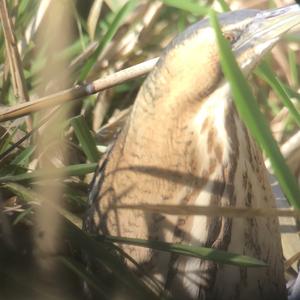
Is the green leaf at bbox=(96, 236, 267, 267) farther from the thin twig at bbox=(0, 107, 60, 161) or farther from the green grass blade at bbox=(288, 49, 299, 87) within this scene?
the green grass blade at bbox=(288, 49, 299, 87)

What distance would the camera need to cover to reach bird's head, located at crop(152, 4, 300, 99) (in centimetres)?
91

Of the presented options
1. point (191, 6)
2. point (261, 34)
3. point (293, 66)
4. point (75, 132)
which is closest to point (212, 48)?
point (261, 34)

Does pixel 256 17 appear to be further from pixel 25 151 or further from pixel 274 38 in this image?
pixel 25 151

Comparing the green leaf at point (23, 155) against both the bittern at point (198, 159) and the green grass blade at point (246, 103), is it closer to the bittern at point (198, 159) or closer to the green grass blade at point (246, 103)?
the bittern at point (198, 159)

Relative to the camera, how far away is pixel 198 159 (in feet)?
3.06

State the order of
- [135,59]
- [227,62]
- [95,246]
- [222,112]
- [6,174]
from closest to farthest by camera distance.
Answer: [227,62]
[95,246]
[222,112]
[6,174]
[135,59]

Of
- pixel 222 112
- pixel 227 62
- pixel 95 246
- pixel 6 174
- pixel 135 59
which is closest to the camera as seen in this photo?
pixel 227 62

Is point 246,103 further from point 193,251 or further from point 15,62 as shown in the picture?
point 15,62

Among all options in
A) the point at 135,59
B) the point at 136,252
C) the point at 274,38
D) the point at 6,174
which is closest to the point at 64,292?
the point at 136,252

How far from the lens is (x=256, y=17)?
953 millimetres

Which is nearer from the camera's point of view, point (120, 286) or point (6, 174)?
point (120, 286)

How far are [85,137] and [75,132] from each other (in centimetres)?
5

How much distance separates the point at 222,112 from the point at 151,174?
0.12 m

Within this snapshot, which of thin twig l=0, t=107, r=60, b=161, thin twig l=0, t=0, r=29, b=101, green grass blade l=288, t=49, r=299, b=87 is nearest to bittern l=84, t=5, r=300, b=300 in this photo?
thin twig l=0, t=107, r=60, b=161
